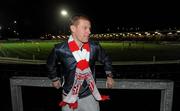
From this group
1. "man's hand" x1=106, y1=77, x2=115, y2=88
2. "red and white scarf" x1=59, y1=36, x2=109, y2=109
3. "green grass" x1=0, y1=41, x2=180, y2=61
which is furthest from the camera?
"green grass" x1=0, y1=41, x2=180, y2=61

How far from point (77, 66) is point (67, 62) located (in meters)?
0.13

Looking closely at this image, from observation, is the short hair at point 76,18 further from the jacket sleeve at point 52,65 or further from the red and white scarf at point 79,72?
the jacket sleeve at point 52,65

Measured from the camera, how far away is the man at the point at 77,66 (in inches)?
104

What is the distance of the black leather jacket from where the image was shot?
8.74 ft

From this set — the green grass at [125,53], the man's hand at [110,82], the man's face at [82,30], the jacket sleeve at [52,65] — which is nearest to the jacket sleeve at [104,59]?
the man's hand at [110,82]

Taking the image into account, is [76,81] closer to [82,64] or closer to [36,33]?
[82,64]

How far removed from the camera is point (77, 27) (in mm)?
2662

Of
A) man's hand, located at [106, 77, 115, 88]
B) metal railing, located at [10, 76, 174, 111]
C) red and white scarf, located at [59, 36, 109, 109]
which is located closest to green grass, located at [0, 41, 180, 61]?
metal railing, located at [10, 76, 174, 111]

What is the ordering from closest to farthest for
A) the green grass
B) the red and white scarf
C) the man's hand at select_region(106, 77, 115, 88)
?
the red and white scarf, the man's hand at select_region(106, 77, 115, 88), the green grass

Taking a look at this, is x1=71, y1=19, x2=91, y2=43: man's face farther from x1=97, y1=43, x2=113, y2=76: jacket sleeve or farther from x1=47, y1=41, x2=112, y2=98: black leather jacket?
x1=97, y1=43, x2=113, y2=76: jacket sleeve

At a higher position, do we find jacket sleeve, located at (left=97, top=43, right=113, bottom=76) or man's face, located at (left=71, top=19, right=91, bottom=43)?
man's face, located at (left=71, top=19, right=91, bottom=43)

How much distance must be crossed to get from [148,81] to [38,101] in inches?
170

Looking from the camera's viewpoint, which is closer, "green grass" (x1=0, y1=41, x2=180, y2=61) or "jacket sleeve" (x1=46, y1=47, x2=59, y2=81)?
"jacket sleeve" (x1=46, y1=47, x2=59, y2=81)

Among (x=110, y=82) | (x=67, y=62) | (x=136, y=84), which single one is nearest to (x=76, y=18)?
(x=67, y=62)
